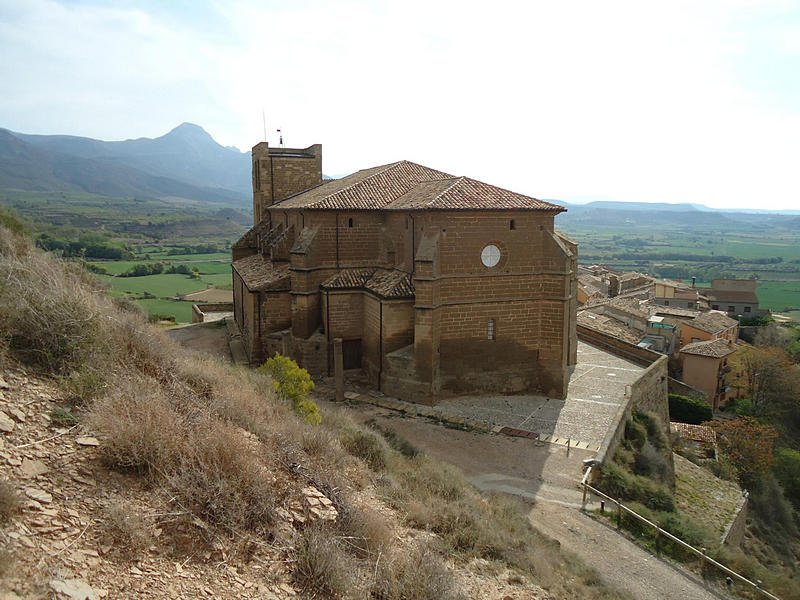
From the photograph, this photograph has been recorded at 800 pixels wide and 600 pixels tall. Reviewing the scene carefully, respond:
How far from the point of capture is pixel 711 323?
42562 millimetres

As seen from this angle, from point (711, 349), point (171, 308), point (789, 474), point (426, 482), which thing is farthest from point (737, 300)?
point (426, 482)

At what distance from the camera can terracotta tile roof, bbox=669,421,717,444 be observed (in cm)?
2525

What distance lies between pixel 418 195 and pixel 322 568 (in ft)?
49.1

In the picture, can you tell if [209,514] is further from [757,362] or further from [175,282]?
[175,282]

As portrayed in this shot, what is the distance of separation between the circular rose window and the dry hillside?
9615mm

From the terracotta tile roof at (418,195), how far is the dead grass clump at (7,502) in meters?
13.4

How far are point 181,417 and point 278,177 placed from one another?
72.1 feet

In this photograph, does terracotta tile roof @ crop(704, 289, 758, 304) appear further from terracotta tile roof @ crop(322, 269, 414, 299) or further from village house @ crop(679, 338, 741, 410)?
terracotta tile roof @ crop(322, 269, 414, 299)

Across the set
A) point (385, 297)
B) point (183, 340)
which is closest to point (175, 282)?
point (183, 340)

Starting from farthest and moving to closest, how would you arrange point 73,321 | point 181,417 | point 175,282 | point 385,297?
point 175,282 → point 385,297 → point 73,321 → point 181,417

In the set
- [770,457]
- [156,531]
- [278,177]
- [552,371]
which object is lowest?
[770,457]

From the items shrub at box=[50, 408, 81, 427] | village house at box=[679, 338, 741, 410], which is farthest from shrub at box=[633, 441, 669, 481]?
village house at box=[679, 338, 741, 410]

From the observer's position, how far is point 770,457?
24.3m

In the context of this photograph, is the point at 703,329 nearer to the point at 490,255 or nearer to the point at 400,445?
the point at 490,255
